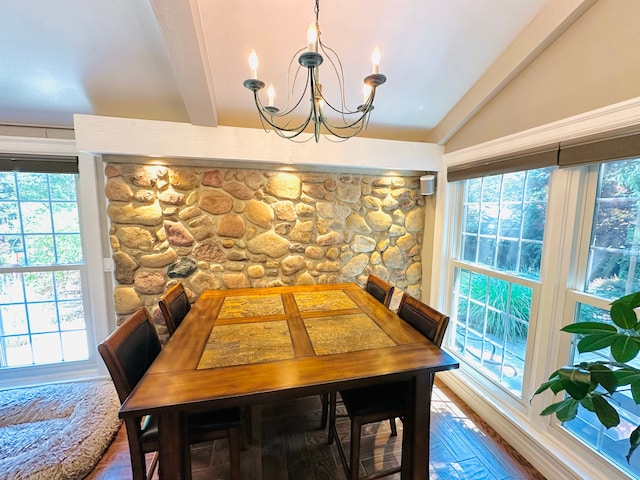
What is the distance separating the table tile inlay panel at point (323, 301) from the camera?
6.31ft

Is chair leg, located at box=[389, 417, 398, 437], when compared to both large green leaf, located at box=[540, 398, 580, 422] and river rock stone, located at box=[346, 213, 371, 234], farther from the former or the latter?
river rock stone, located at box=[346, 213, 371, 234]

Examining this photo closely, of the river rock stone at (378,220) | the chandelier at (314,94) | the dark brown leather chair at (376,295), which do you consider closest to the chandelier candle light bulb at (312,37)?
the chandelier at (314,94)

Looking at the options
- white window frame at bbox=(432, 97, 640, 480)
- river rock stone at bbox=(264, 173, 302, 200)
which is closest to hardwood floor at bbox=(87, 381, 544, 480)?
white window frame at bbox=(432, 97, 640, 480)

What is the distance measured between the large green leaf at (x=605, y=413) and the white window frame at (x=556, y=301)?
2.88ft

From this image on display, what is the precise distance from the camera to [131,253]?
229cm

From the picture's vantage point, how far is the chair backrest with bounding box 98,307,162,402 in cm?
119

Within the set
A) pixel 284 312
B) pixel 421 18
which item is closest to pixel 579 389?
pixel 284 312

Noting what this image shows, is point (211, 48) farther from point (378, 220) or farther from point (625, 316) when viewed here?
point (625, 316)

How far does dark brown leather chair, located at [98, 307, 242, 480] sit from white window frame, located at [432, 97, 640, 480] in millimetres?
1775

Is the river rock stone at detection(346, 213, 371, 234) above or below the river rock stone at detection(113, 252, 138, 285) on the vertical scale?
above

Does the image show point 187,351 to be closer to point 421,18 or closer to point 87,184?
point 87,184

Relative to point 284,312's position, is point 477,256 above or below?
above

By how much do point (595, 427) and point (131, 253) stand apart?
3.33m

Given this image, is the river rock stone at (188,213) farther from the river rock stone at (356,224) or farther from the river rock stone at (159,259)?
the river rock stone at (356,224)
